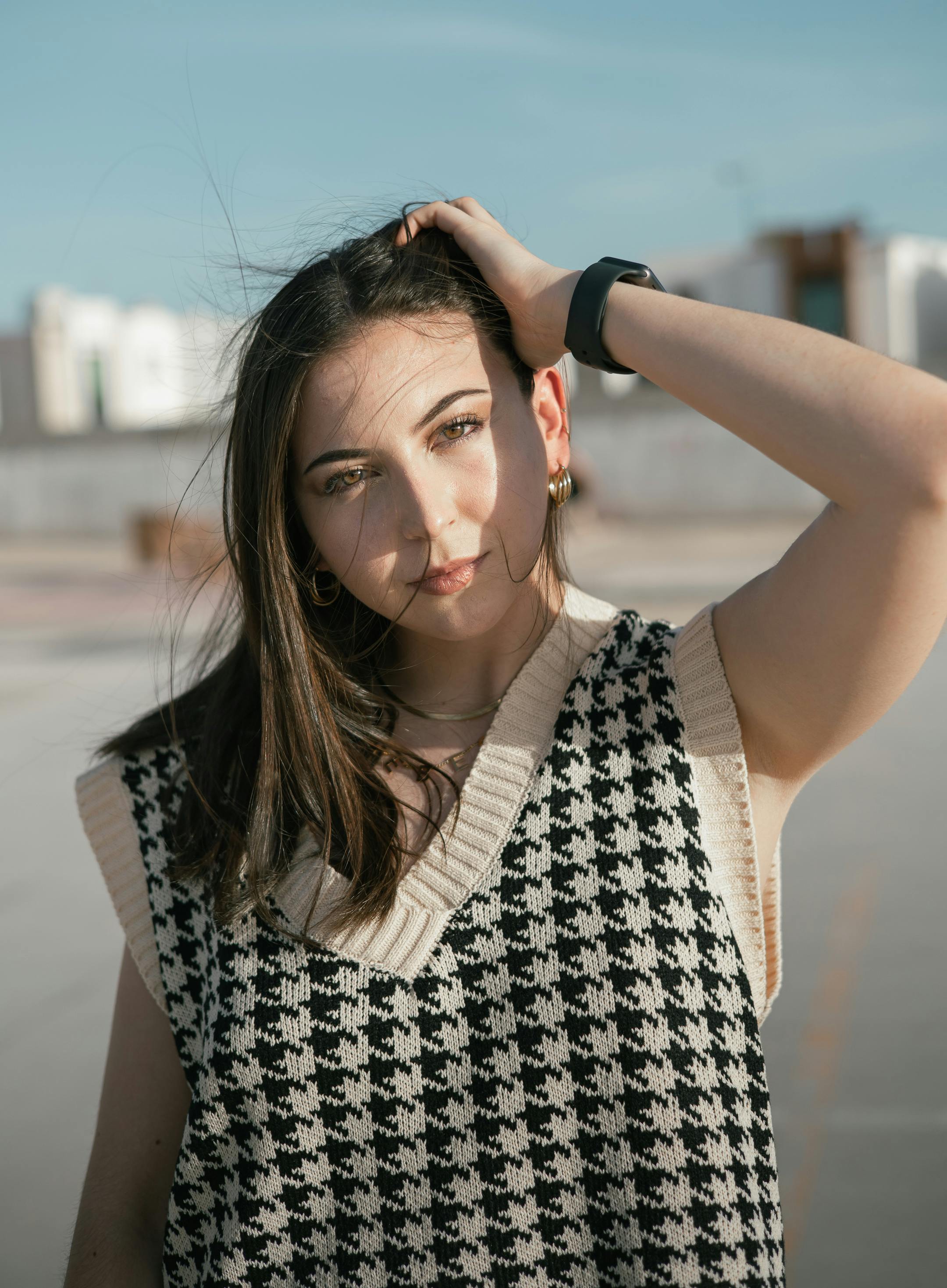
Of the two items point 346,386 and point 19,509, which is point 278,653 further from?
point 19,509

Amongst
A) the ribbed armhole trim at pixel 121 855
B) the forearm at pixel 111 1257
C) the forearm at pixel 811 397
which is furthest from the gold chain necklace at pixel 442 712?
the forearm at pixel 111 1257

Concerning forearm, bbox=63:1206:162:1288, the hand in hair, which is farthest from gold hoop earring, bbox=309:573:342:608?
forearm, bbox=63:1206:162:1288

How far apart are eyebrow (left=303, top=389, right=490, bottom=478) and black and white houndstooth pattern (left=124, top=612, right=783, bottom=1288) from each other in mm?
345

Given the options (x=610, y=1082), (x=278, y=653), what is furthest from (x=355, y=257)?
(x=610, y=1082)

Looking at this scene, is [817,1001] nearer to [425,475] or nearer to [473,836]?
[473,836]

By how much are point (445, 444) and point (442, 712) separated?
35cm

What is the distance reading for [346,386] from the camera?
1.24 meters

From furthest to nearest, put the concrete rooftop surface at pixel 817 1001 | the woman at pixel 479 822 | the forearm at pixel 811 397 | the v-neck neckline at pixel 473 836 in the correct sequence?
the concrete rooftop surface at pixel 817 1001, the v-neck neckline at pixel 473 836, the woman at pixel 479 822, the forearm at pixel 811 397

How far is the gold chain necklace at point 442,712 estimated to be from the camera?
1362 millimetres

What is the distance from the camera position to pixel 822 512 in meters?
1.02

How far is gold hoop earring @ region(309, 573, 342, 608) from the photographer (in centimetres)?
138

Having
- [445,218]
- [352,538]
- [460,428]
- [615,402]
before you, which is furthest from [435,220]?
[615,402]

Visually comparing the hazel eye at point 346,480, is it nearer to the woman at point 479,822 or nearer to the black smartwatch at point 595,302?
the woman at point 479,822

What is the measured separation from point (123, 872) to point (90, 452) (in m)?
21.3
